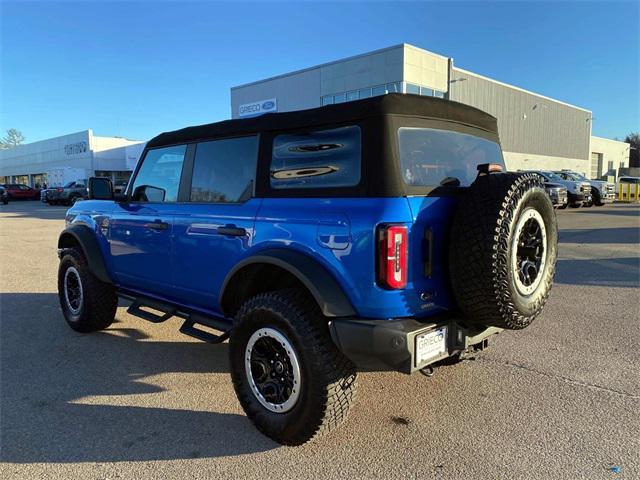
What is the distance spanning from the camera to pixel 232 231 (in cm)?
318

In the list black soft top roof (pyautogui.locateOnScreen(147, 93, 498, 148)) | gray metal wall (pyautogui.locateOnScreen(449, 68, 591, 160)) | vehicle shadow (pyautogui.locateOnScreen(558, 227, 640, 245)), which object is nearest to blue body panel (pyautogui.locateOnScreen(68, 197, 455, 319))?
black soft top roof (pyautogui.locateOnScreen(147, 93, 498, 148))

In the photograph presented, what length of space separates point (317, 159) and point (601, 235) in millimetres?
11969

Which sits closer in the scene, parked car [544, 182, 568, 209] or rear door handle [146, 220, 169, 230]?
rear door handle [146, 220, 169, 230]

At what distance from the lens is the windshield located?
8.91 feet

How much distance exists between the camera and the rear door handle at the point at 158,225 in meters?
3.81

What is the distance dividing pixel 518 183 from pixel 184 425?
262cm

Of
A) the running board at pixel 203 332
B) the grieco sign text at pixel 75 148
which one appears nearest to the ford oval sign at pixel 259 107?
the grieco sign text at pixel 75 148

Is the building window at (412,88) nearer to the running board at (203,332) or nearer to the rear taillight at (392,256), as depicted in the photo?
the running board at (203,332)

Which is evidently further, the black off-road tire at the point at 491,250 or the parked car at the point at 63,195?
the parked car at the point at 63,195

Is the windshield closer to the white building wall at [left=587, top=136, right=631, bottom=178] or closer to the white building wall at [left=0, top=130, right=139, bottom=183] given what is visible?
the white building wall at [left=0, top=130, right=139, bottom=183]

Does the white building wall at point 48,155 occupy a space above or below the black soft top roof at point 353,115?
above

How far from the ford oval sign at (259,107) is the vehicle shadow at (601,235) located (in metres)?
23.9

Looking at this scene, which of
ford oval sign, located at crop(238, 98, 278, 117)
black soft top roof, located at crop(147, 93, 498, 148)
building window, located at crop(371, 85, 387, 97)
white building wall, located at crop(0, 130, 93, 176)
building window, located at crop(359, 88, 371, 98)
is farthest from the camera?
white building wall, located at crop(0, 130, 93, 176)

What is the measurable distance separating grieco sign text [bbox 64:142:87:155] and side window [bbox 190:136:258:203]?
4840 cm
